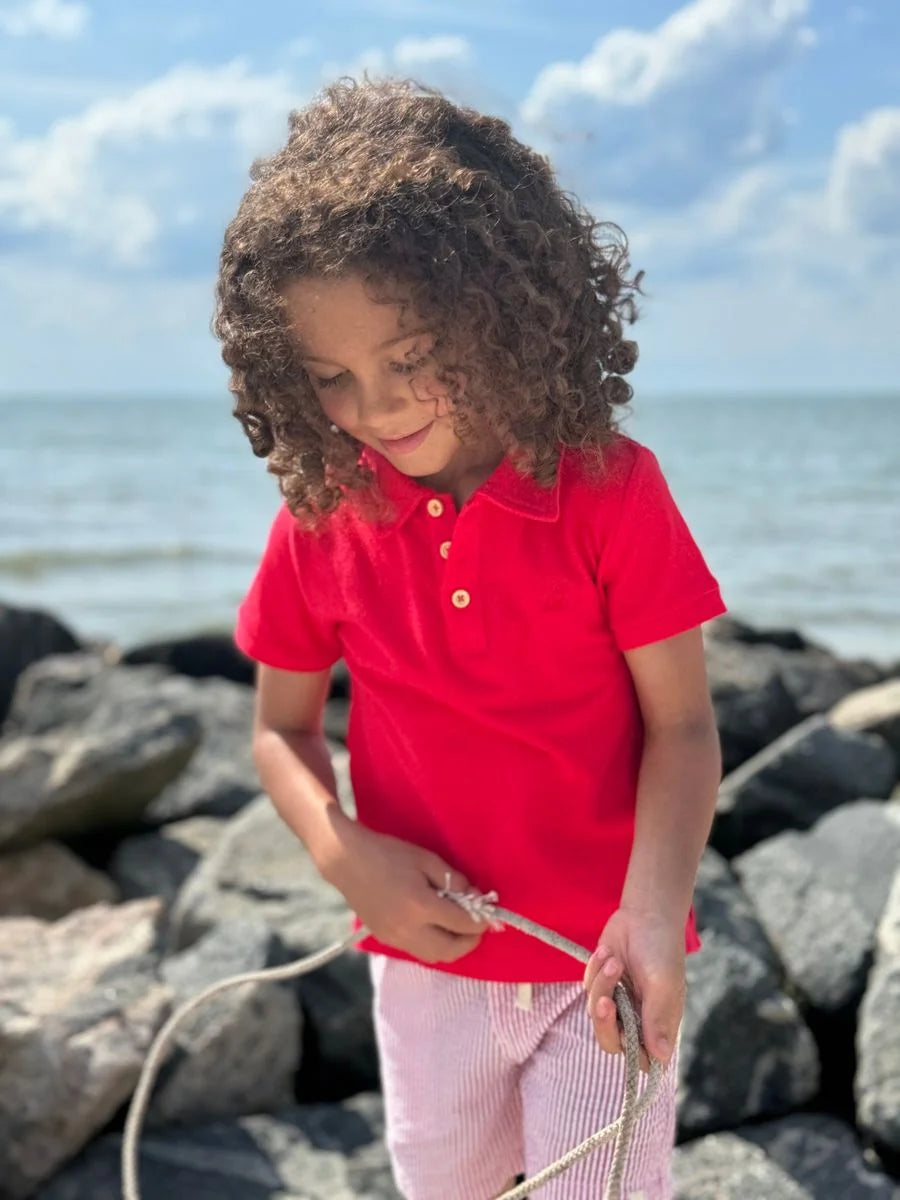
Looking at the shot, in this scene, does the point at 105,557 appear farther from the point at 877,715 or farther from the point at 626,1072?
Answer: the point at 626,1072

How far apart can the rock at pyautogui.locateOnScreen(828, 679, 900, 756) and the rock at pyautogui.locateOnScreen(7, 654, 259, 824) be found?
2.12m

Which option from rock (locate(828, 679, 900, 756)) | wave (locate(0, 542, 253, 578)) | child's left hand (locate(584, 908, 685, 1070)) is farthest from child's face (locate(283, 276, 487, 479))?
wave (locate(0, 542, 253, 578))

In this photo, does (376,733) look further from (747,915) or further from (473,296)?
(747,915)

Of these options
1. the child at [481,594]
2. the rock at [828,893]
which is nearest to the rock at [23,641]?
the rock at [828,893]

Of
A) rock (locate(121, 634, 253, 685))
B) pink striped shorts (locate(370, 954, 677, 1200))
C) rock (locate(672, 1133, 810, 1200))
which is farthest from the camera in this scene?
rock (locate(121, 634, 253, 685))

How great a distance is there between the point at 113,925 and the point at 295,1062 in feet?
2.08

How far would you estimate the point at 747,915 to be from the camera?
2971 millimetres

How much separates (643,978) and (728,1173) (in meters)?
1.09

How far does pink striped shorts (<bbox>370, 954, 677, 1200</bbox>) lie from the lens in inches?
68.5

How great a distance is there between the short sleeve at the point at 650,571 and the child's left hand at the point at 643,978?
33 centimetres

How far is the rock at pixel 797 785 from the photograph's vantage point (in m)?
3.79

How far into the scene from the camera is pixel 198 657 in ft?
25.0

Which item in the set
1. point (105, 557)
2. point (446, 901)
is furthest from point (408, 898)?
point (105, 557)

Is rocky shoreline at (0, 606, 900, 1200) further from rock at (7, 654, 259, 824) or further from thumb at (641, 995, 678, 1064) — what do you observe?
thumb at (641, 995, 678, 1064)
